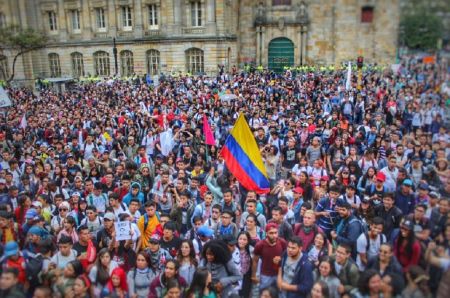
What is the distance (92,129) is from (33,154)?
3.20 metres

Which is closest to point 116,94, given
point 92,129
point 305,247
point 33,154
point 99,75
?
point 92,129

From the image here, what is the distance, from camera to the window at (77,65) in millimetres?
39031

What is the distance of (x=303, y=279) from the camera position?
515cm

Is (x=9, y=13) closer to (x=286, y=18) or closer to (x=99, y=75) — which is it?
(x=99, y=75)

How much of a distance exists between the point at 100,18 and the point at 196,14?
32.2 feet

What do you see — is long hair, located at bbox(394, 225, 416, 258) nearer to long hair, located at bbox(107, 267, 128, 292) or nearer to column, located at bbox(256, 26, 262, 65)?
long hair, located at bbox(107, 267, 128, 292)

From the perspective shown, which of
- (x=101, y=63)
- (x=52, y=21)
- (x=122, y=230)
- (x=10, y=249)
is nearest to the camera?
(x=10, y=249)

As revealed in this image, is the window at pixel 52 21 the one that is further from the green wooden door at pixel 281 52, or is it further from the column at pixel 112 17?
the green wooden door at pixel 281 52

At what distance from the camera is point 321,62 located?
34.9 meters

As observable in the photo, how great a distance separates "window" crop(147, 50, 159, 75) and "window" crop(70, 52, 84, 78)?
Result: 7438 mm

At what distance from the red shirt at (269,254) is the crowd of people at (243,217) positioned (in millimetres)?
15

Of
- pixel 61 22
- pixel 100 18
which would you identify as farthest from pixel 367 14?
pixel 61 22

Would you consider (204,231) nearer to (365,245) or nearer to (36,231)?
(365,245)

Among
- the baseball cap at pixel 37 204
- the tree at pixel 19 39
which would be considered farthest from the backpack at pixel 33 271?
the tree at pixel 19 39
